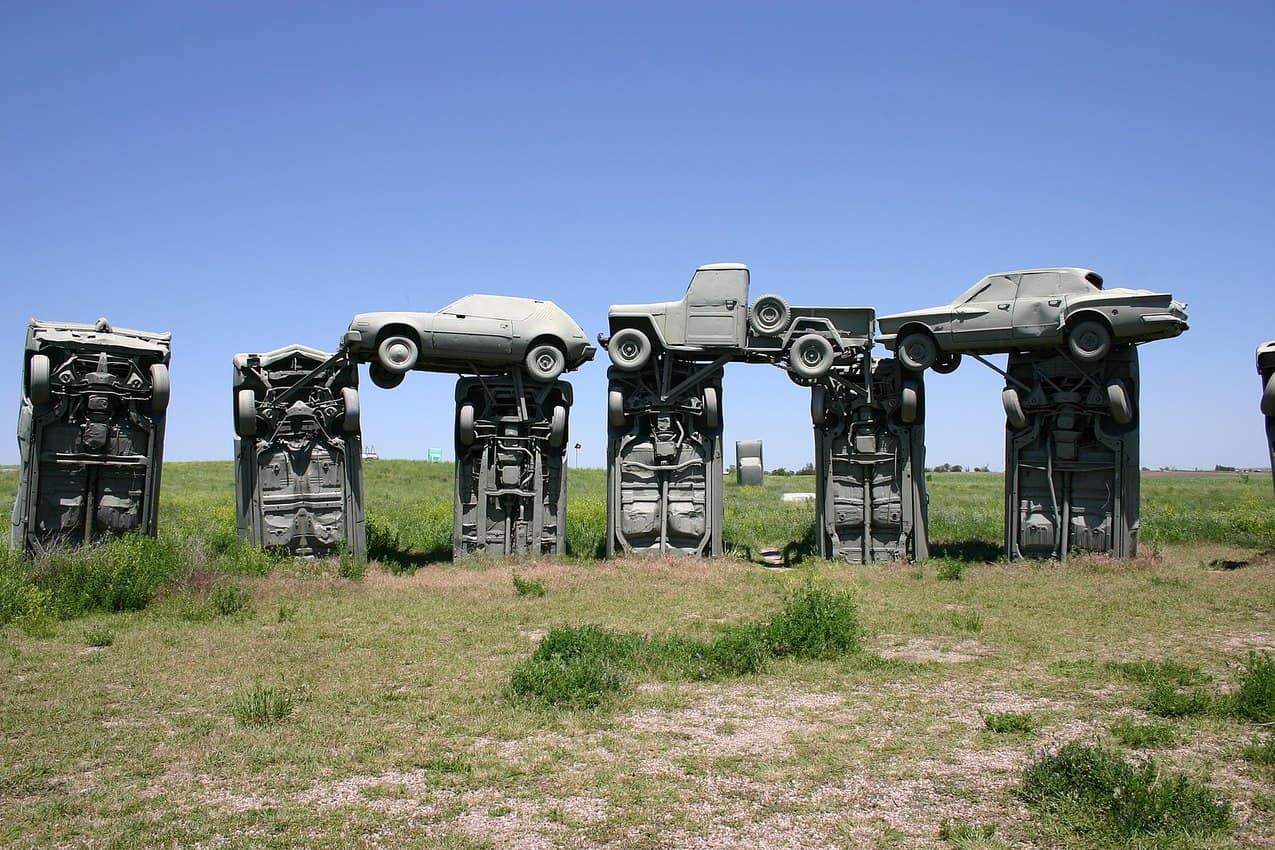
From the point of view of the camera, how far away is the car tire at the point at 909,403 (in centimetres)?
1947

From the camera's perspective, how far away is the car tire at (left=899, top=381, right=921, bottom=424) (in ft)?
63.9

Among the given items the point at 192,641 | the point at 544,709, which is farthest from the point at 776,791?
the point at 192,641

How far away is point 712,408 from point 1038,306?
6.62 m

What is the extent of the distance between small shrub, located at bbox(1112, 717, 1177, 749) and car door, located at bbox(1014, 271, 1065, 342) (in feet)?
37.6

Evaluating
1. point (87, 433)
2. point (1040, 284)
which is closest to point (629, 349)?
point (1040, 284)

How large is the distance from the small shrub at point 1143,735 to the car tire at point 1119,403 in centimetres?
1104

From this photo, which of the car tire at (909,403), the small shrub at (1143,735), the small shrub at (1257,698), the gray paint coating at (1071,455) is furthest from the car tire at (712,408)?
the small shrub at (1143,735)

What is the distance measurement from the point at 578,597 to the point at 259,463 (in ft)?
23.2

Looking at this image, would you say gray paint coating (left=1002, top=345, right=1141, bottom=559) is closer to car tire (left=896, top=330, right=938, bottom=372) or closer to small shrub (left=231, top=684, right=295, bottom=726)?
car tire (left=896, top=330, right=938, bottom=372)

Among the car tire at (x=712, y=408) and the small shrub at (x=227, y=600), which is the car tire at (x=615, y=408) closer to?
the car tire at (x=712, y=408)

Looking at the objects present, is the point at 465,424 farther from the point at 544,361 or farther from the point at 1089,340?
the point at 1089,340

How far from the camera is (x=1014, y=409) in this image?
19.0 m

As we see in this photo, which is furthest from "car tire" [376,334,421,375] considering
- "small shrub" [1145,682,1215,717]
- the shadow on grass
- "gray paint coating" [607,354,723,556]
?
"small shrub" [1145,682,1215,717]

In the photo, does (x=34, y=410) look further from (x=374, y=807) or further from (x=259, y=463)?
(x=374, y=807)
